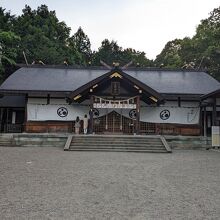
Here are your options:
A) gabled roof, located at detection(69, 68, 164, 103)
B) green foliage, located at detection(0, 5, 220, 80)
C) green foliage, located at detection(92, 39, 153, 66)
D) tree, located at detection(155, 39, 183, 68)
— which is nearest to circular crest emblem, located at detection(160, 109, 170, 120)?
gabled roof, located at detection(69, 68, 164, 103)

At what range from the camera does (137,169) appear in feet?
30.4

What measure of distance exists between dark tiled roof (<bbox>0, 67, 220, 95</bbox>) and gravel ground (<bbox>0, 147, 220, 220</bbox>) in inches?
472

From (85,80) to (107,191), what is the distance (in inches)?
692

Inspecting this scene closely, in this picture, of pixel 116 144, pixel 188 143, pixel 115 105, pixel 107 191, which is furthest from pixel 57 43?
pixel 107 191

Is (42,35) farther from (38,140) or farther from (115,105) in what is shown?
(38,140)

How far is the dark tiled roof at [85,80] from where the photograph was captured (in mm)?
21297

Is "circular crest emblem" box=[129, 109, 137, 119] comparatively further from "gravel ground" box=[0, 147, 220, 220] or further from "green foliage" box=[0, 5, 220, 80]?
"gravel ground" box=[0, 147, 220, 220]

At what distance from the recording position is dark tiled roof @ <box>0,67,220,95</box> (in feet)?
69.9

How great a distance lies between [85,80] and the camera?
2341 cm

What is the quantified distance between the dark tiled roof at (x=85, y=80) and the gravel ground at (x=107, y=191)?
→ 1199 cm

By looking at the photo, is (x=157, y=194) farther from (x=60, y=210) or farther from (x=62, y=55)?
(x=62, y=55)

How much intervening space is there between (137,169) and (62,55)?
3032 cm

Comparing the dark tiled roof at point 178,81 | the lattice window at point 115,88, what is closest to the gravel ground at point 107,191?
the lattice window at point 115,88

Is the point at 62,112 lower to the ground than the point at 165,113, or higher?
lower
